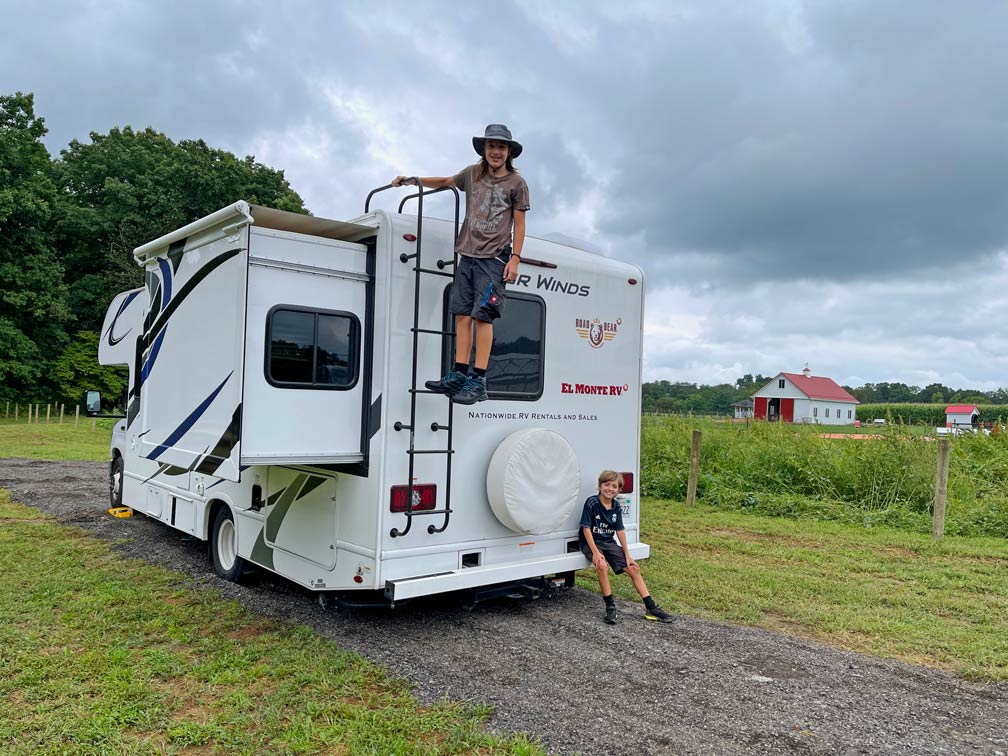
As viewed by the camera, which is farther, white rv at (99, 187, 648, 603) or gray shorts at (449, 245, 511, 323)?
gray shorts at (449, 245, 511, 323)

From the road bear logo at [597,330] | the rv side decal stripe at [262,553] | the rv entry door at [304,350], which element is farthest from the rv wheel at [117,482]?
the road bear logo at [597,330]

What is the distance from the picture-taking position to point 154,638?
4.91 metres

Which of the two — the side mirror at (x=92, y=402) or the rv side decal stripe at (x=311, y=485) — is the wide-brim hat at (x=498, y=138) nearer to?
the rv side decal stripe at (x=311, y=485)

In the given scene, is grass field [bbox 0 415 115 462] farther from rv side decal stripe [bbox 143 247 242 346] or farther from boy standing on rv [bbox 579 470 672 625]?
boy standing on rv [bbox 579 470 672 625]

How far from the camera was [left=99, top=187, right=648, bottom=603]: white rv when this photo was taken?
4.70 meters

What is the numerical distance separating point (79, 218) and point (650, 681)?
37.1 metres

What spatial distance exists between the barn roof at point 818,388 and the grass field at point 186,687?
4971 centimetres

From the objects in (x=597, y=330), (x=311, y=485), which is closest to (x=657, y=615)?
(x=597, y=330)

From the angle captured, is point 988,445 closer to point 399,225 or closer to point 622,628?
point 622,628

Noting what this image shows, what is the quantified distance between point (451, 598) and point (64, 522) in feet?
17.9

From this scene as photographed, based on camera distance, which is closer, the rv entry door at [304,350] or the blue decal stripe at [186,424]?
the rv entry door at [304,350]

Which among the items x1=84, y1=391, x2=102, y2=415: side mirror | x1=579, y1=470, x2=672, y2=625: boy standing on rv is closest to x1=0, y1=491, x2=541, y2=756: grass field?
x1=579, y1=470, x2=672, y2=625: boy standing on rv

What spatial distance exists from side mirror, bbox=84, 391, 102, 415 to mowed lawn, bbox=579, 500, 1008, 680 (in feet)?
18.9

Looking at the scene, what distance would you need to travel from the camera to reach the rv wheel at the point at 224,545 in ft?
20.7
